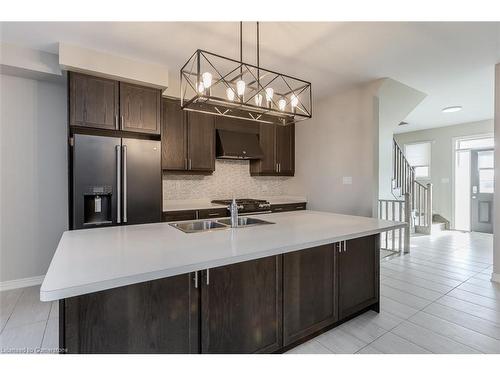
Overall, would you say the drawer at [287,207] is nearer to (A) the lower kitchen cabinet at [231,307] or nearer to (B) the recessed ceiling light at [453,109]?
(A) the lower kitchen cabinet at [231,307]

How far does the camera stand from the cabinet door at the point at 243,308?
4.73ft

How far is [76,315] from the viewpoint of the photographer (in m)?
1.13

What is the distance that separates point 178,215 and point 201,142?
1.15 metres

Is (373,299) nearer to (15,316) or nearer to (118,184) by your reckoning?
(118,184)

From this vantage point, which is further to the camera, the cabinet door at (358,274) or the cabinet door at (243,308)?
the cabinet door at (358,274)

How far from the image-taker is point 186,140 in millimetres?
3711

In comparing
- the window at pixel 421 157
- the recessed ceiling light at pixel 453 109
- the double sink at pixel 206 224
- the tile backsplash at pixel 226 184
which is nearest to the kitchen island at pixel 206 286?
the double sink at pixel 206 224

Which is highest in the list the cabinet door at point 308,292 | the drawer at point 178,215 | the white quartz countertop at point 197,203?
the white quartz countertop at point 197,203

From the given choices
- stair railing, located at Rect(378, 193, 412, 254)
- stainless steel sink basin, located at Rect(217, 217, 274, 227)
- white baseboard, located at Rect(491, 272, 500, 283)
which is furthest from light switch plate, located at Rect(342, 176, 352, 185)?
stainless steel sink basin, located at Rect(217, 217, 274, 227)

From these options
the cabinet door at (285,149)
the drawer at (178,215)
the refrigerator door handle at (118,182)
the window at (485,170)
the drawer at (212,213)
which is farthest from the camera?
the window at (485,170)

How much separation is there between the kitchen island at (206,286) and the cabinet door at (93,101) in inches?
56.8

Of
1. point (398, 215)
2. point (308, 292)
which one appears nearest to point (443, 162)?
point (398, 215)

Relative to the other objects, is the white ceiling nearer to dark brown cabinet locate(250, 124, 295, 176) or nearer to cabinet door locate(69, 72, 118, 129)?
cabinet door locate(69, 72, 118, 129)
